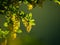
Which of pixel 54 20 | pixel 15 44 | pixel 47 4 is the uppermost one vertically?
pixel 47 4

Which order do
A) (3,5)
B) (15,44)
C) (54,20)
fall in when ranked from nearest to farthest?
1. (3,5)
2. (15,44)
3. (54,20)

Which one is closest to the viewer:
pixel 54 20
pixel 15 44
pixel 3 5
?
pixel 3 5

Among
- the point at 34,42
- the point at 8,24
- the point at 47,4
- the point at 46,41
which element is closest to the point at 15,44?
the point at 34,42

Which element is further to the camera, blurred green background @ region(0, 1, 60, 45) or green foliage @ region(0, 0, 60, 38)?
blurred green background @ region(0, 1, 60, 45)

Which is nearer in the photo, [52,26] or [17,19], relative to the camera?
[17,19]

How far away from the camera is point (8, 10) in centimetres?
529

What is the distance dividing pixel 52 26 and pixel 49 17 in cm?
42

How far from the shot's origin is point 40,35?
10.3m

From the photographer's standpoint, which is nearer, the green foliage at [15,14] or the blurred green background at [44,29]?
the green foliage at [15,14]

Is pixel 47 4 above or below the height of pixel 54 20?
above

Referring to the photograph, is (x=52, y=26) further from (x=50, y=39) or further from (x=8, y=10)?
(x=8, y=10)

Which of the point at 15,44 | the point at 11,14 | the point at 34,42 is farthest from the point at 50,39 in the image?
the point at 11,14

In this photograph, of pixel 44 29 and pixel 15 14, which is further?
pixel 44 29

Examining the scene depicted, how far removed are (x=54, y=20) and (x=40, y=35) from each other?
3.15 feet
